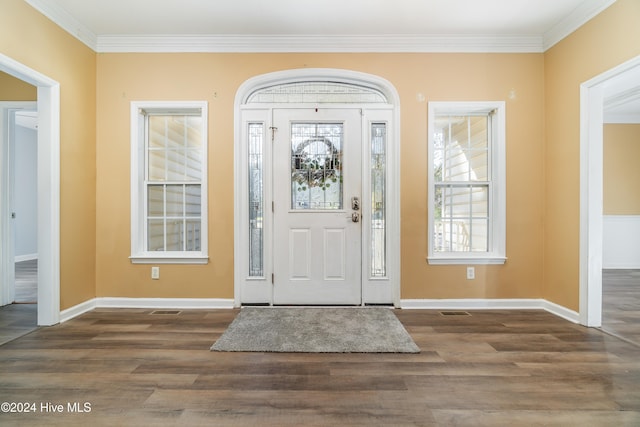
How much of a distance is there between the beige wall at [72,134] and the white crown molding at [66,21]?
48mm

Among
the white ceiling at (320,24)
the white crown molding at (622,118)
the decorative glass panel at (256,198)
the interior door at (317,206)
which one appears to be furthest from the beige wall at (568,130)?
the white crown molding at (622,118)

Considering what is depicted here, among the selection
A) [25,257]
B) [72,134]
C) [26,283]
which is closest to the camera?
[72,134]

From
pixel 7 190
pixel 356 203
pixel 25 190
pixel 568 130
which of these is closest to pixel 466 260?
pixel 356 203

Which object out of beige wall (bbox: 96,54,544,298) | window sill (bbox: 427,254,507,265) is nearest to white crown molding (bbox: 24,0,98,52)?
beige wall (bbox: 96,54,544,298)

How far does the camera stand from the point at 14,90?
3506mm

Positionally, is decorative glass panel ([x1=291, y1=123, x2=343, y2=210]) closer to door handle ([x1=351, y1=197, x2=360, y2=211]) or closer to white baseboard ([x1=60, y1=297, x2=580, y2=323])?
door handle ([x1=351, y1=197, x2=360, y2=211])

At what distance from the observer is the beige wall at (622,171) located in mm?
5699

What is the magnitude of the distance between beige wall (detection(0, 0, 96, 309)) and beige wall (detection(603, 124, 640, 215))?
815 centimetres

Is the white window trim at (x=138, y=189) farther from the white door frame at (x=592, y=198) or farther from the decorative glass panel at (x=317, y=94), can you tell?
the white door frame at (x=592, y=198)

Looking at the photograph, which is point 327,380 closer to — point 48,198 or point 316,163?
point 316,163

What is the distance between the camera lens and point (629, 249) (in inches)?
222

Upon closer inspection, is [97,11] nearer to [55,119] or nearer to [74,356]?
[55,119]

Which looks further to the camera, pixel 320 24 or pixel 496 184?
pixel 496 184

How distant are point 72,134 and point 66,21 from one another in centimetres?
108
